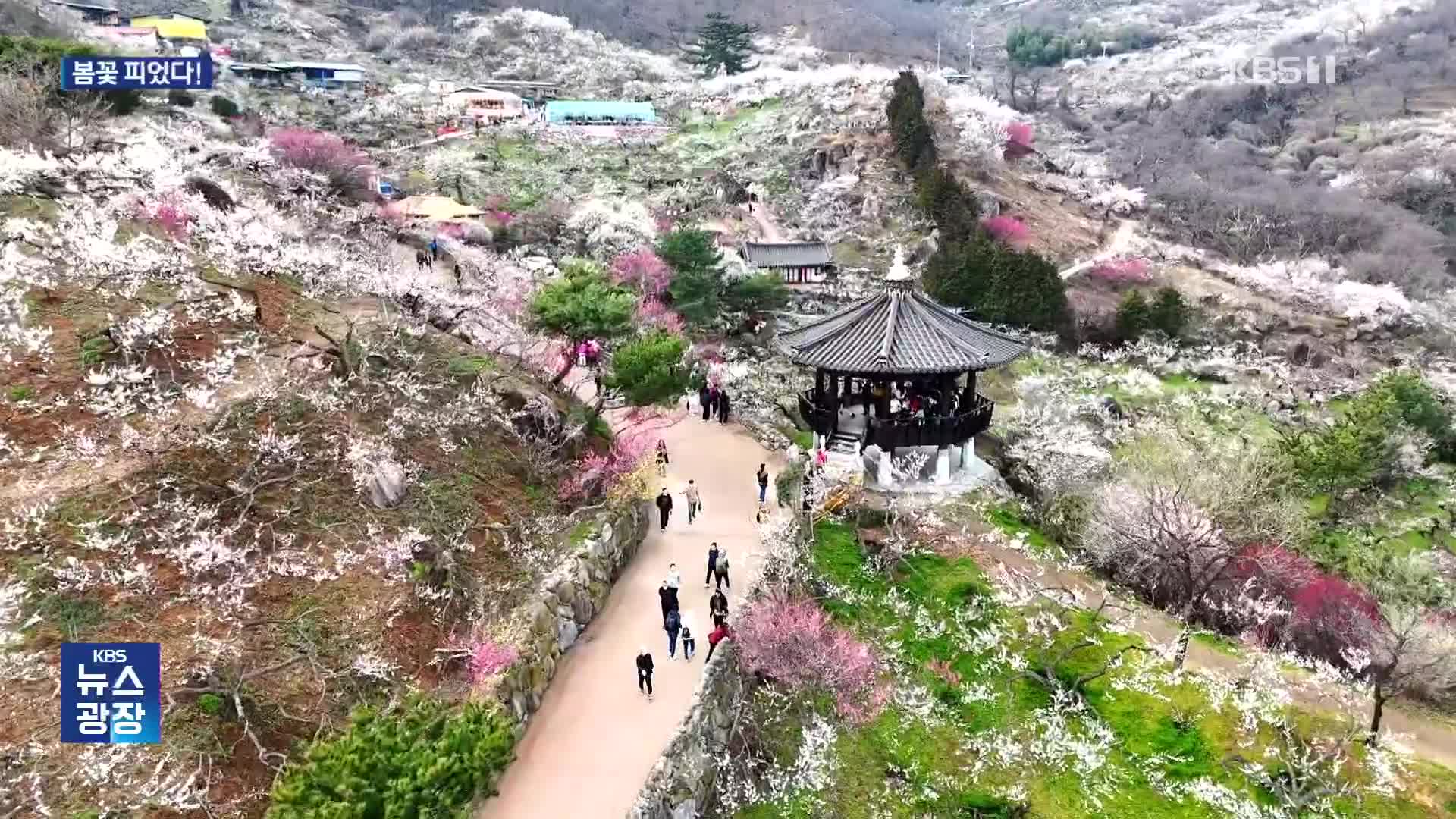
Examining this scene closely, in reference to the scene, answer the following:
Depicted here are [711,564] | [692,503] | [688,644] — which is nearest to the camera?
[688,644]

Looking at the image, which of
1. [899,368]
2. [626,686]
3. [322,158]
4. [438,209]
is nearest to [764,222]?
[438,209]

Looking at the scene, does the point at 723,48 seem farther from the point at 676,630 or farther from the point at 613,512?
the point at 676,630

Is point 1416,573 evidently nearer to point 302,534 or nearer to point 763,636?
point 763,636

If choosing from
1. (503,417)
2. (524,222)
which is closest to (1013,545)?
(503,417)

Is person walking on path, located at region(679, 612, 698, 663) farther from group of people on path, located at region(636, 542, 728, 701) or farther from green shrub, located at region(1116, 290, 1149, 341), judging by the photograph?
green shrub, located at region(1116, 290, 1149, 341)

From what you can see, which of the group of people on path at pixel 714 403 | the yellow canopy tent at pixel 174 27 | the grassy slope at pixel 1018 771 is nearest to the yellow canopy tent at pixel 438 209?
the group of people on path at pixel 714 403

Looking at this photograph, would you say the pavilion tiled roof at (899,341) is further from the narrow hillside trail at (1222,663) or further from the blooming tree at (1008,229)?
the blooming tree at (1008,229)

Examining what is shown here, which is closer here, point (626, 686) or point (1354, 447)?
point (626, 686)
